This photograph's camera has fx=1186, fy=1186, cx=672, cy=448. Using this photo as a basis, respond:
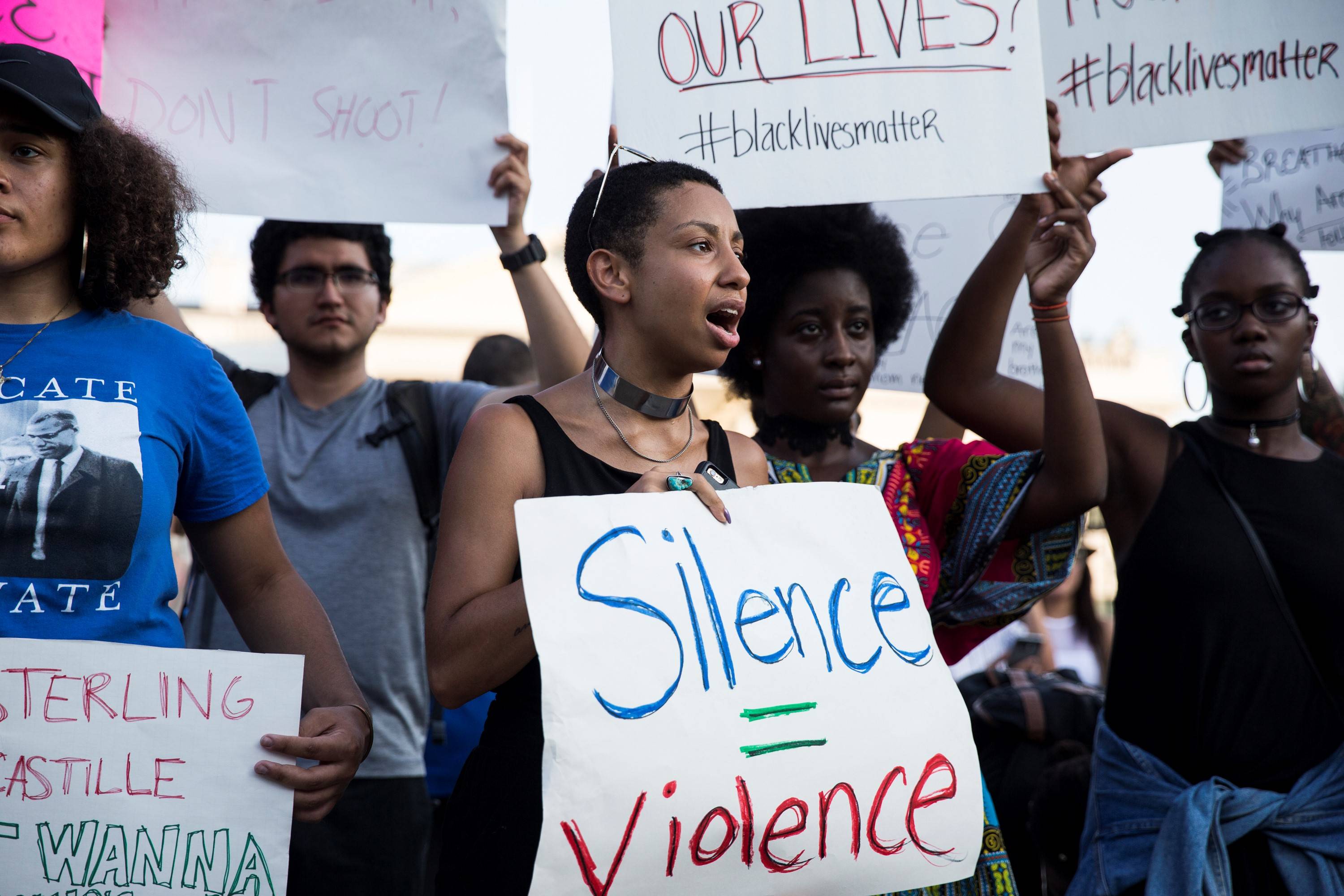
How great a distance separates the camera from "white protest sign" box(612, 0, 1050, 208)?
263 cm

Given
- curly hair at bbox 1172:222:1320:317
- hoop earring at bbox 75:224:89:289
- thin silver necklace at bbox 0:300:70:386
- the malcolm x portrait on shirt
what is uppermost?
curly hair at bbox 1172:222:1320:317

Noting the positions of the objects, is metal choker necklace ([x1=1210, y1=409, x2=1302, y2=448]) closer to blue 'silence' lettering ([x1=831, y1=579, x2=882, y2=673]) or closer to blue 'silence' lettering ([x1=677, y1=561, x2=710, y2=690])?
blue 'silence' lettering ([x1=831, y1=579, x2=882, y2=673])

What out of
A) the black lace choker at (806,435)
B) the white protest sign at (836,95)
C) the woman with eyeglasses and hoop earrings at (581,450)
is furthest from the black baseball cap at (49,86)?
the black lace choker at (806,435)

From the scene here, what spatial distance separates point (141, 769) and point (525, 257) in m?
1.63

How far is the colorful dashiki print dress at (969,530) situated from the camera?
2559 millimetres

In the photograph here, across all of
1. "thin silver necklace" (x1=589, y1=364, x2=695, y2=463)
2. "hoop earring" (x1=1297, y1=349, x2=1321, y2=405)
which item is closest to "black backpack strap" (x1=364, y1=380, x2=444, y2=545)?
"thin silver necklace" (x1=589, y1=364, x2=695, y2=463)

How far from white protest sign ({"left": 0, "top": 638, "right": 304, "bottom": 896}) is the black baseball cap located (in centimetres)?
82

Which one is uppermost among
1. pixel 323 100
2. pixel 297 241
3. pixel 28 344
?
pixel 323 100

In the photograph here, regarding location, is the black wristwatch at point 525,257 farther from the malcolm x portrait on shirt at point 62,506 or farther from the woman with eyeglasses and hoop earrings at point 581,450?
the malcolm x portrait on shirt at point 62,506

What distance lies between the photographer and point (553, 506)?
1.69m

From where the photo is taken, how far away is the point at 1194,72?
2867 millimetres

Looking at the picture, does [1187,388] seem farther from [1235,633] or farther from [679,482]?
[679,482]

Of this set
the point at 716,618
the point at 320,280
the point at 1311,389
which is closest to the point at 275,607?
the point at 716,618

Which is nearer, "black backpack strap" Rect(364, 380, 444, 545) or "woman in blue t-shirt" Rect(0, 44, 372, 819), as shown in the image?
"woman in blue t-shirt" Rect(0, 44, 372, 819)
